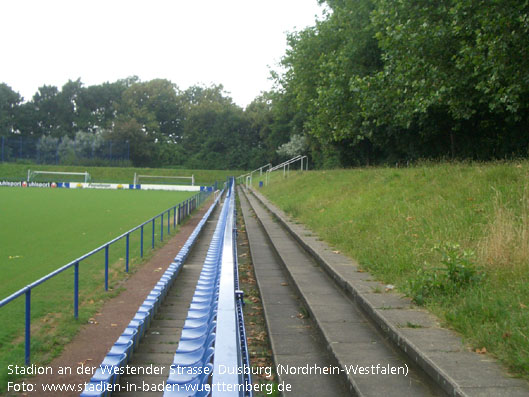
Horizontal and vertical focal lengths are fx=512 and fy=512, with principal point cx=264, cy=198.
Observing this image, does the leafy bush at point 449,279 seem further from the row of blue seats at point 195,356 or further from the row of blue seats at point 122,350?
the row of blue seats at point 122,350

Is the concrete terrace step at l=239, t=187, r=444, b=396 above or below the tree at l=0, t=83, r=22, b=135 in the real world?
below

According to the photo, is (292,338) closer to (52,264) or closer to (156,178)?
(52,264)

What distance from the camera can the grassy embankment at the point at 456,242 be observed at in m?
4.21

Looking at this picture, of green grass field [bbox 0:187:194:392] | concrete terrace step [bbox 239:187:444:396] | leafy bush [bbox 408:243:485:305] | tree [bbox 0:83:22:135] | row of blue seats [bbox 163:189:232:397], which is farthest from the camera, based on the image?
tree [bbox 0:83:22:135]

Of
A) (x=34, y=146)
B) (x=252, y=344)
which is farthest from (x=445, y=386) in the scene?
(x=34, y=146)

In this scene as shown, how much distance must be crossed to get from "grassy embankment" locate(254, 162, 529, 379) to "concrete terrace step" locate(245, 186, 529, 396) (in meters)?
0.14

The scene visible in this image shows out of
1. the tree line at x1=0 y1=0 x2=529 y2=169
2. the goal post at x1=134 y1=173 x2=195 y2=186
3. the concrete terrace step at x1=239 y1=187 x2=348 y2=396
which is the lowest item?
the concrete terrace step at x1=239 y1=187 x2=348 y2=396

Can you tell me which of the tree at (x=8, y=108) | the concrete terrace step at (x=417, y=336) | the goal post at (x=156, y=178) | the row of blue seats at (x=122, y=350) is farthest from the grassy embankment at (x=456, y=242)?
the tree at (x=8, y=108)

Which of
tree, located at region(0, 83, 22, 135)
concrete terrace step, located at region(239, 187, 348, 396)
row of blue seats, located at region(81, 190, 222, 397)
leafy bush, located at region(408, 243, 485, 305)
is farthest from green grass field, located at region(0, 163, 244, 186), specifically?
leafy bush, located at region(408, 243, 485, 305)

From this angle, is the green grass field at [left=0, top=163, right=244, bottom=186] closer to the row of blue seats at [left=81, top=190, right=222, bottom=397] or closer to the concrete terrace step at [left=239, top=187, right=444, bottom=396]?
the row of blue seats at [left=81, top=190, right=222, bottom=397]

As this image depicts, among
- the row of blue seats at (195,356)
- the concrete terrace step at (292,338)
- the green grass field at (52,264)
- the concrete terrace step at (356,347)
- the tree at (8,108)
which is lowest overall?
the green grass field at (52,264)

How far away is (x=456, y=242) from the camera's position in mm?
6617

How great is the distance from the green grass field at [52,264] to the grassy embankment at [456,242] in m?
4.16

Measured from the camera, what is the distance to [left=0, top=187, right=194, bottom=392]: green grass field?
6.46 m
